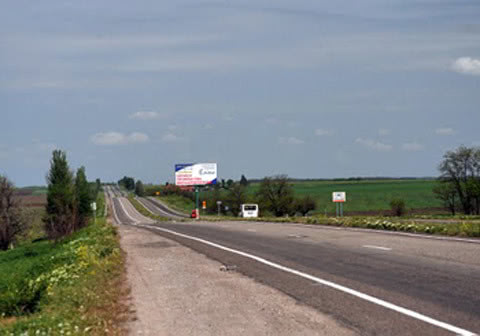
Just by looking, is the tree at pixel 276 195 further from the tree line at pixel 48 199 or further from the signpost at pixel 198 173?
the tree line at pixel 48 199

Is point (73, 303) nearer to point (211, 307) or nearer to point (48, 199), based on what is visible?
point (211, 307)

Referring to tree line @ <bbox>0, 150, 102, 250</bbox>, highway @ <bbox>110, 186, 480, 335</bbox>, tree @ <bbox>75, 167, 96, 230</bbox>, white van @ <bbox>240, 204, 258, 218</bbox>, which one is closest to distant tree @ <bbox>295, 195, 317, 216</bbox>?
white van @ <bbox>240, 204, 258, 218</bbox>

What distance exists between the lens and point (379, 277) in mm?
11930

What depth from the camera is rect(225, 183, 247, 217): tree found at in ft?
370

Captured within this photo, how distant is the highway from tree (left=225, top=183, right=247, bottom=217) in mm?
91595

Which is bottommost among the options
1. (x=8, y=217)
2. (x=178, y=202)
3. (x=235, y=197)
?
(x=8, y=217)

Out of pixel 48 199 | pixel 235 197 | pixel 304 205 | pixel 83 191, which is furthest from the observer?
pixel 235 197

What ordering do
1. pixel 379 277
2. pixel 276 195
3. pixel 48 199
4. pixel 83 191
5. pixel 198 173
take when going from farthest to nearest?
pixel 276 195 < pixel 83 191 < pixel 198 173 < pixel 48 199 < pixel 379 277

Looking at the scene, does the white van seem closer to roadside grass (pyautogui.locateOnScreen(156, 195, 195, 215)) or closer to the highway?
roadside grass (pyautogui.locateOnScreen(156, 195, 195, 215))

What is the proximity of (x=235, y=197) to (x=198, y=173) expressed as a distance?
35.6 m

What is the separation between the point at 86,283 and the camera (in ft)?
39.3

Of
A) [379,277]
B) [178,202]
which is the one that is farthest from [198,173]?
[178,202]

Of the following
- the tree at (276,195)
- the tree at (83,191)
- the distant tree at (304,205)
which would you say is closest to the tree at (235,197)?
the tree at (276,195)

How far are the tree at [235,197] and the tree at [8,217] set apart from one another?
1833 inches
